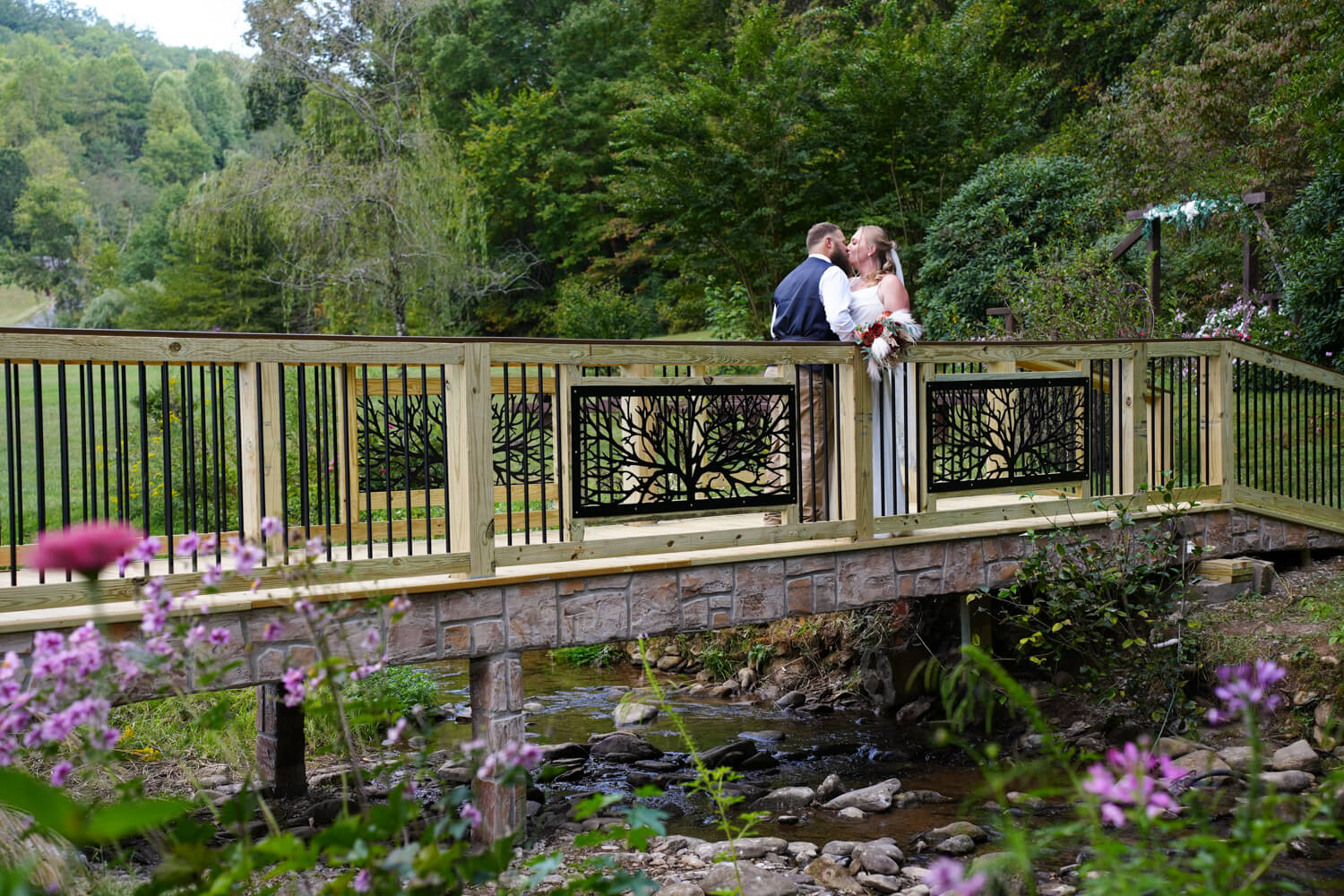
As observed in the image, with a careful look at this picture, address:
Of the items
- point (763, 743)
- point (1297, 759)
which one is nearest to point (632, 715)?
point (763, 743)

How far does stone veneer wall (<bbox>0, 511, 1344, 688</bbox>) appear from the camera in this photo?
5.03 meters

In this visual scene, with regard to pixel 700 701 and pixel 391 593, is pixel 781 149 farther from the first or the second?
pixel 391 593

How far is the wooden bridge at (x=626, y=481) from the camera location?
4965mm

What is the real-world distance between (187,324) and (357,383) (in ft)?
84.1

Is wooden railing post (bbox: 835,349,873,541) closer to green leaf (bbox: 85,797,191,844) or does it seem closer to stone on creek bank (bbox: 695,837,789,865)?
stone on creek bank (bbox: 695,837,789,865)

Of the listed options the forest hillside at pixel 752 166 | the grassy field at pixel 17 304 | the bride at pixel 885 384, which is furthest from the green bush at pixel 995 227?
the grassy field at pixel 17 304

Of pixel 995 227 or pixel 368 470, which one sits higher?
pixel 995 227

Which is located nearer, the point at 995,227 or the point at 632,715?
the point at 632,715

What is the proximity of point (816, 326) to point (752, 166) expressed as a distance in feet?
45.8

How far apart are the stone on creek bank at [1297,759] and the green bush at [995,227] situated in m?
8.84

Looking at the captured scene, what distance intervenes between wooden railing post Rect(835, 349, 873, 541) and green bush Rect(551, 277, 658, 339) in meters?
16.6

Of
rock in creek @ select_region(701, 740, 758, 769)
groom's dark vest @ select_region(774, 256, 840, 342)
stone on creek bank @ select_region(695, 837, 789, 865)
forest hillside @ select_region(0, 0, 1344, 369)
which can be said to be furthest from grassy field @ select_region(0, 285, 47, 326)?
stone on creek bank @ select_region(695, 837, 789, 865)

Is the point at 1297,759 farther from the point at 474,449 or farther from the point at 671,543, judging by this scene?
the point at 474,449

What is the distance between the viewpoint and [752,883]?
5.09 metres
